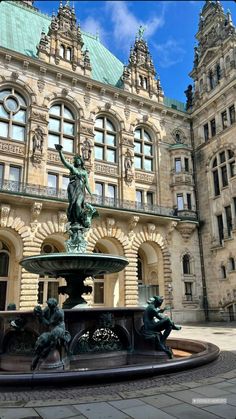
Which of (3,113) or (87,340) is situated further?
(3,113)

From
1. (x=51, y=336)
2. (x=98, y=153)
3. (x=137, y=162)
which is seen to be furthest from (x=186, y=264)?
(x=51, y=336)

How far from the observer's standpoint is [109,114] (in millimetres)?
31625

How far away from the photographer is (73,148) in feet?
95.7

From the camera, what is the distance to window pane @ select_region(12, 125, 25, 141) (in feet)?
87.7

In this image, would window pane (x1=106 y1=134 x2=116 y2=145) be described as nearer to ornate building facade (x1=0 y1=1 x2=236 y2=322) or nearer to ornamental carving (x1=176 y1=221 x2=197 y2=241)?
ornate building facade (x1=0 y1=1 x2=236 y2=322)

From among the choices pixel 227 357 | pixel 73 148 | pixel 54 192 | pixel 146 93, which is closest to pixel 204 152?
pixel 146 93

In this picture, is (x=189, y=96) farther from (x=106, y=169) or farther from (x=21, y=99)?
(x=21, y=99)

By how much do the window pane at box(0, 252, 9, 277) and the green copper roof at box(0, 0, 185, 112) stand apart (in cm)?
1680

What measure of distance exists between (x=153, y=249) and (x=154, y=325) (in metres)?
21.9

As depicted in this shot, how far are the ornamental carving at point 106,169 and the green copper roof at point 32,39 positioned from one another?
9.57m

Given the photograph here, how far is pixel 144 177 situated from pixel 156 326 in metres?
23.9

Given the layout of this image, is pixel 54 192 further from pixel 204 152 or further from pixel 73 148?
pixel 204 152

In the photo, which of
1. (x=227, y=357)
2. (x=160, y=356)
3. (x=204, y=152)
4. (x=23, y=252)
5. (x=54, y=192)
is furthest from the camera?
(x=204, y=152)

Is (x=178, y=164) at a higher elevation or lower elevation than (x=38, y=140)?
higher
